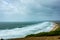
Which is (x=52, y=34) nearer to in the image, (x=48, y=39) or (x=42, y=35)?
(x=42, y=35)

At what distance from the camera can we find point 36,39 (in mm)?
14344

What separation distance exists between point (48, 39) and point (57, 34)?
2.57 m

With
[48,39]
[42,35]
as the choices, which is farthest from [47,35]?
[48,39]

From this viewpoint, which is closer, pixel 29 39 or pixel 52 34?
pixel 29 39

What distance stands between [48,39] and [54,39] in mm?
475

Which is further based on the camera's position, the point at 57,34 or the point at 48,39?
the point at 57,34

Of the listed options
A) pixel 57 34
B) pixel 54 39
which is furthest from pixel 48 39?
pixel 57 34

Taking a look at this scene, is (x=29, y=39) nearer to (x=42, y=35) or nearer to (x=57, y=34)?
(x=42, y=35)

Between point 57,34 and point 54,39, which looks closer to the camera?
point 54,39

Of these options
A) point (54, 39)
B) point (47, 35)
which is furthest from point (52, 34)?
point (54, 39)

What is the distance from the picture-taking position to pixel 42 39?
14289 mm

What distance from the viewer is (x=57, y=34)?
651 inches

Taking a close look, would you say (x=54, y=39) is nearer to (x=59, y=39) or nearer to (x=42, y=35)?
(x=59, y=39)

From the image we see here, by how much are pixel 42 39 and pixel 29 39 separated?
3.41ft
